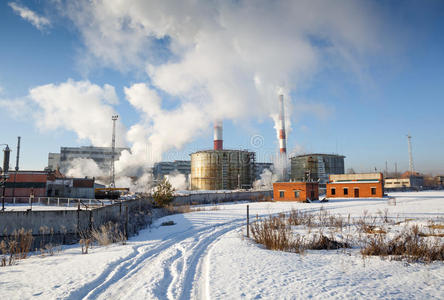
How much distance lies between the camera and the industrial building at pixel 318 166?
65938 millimetres

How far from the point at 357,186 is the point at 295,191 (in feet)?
38.8

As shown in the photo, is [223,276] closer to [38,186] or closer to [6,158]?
[6,158]

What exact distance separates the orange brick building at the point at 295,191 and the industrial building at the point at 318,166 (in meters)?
26.2

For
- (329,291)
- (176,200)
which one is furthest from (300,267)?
(176,200)

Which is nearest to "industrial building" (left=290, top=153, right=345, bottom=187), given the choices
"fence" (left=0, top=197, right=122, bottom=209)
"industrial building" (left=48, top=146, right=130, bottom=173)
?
"fence" (left=0, top=197, right=122, bottom=209)

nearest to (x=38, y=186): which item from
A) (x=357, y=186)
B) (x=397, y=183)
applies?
(x=357, y=186)

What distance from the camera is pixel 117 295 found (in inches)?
199

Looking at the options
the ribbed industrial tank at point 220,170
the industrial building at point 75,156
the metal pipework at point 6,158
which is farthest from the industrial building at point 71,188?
the industrial building at point 75,156

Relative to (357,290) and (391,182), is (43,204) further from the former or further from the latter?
(391,182)

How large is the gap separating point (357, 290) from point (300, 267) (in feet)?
5.50

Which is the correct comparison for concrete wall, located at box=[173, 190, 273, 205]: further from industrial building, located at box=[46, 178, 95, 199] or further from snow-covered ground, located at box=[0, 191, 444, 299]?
snow-covered ground, located at box=[0, 191, 444, 299]

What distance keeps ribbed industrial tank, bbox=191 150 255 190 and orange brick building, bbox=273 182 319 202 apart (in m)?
16.6

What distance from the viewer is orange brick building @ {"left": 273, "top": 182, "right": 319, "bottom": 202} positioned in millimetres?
37531

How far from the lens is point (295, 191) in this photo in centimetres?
3825
